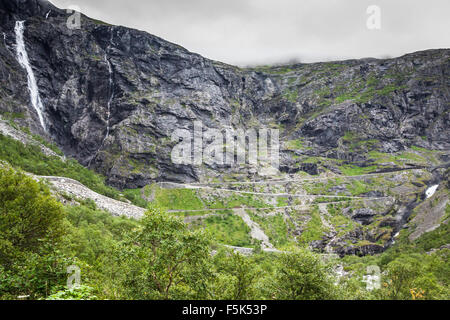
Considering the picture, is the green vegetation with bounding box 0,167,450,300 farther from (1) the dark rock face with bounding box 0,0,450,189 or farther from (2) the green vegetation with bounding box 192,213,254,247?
(1) the dark rock face with bounding box 0,0,450,189

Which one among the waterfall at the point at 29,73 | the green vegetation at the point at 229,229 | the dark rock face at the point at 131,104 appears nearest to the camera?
the green vegetation at the point at 229,229

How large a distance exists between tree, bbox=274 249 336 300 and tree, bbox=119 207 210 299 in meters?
7.46

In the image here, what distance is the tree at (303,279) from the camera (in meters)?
20.5

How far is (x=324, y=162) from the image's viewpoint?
169250mm

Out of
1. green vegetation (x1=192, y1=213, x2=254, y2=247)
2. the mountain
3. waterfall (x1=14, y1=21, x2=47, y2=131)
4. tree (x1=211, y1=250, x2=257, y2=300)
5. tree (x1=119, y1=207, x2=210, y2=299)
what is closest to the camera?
tree (x1=119, y1=207, x2=210, y2=299)

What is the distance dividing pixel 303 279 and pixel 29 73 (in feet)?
567

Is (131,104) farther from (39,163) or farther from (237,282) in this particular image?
(237,282)

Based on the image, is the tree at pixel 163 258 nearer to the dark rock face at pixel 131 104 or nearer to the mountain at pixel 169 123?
the mountain at pixel 169 123

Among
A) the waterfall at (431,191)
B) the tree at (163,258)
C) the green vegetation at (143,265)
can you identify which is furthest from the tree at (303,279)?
the waterfall at (431,191)

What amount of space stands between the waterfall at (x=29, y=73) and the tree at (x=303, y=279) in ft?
518

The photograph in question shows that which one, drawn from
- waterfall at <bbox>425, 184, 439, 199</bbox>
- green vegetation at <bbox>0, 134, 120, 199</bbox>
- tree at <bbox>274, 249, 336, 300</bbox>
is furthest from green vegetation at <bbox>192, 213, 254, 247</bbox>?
waterfall at <bbox>425, 184, 439, 199</bbox>

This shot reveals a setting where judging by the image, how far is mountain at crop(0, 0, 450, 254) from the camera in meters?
127

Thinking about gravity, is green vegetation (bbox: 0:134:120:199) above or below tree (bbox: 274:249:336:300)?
above
